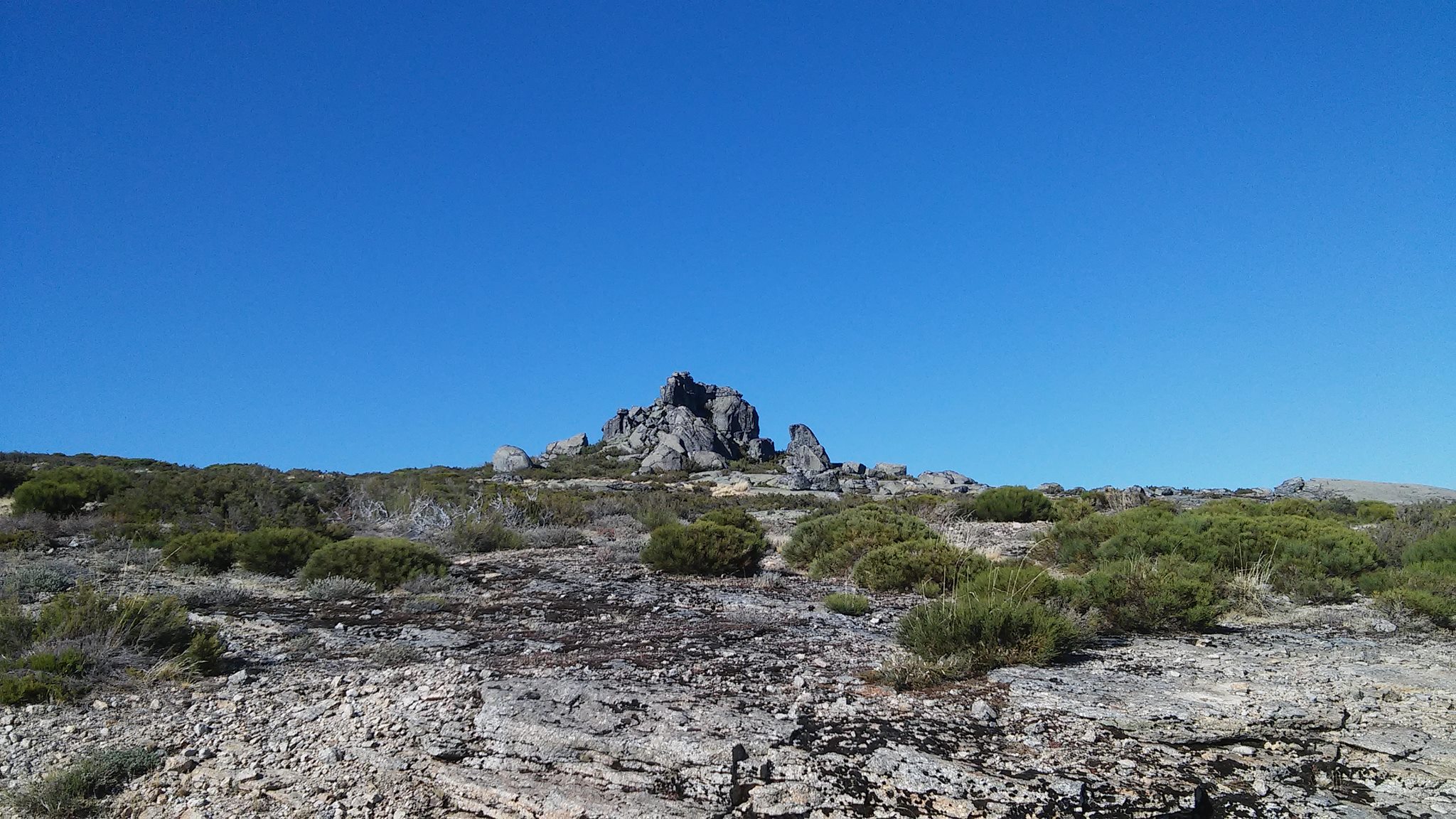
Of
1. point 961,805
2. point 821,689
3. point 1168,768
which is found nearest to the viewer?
point 961,805

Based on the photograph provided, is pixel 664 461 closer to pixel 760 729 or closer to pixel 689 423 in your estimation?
pixel 689 423

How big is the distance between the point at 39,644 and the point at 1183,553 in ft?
43.9

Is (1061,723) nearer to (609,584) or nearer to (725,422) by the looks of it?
(609,584)

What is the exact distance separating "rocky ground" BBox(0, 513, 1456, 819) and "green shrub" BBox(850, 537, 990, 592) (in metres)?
3.35

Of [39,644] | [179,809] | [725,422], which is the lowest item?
[179,809]

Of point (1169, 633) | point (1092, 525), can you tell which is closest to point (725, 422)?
point (1092, 525)

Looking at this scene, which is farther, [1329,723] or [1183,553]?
[1183,553]

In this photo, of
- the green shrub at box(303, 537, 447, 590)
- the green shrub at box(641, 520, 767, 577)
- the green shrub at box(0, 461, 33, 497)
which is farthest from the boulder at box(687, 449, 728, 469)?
the green shrub at box(303, 537, 447, 590)

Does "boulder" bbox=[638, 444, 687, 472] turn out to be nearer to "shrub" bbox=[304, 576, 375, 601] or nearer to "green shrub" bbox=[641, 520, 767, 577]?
"green shrub" bbox=[641, 520, 767, 577]

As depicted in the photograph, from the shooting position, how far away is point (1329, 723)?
5.28 meters

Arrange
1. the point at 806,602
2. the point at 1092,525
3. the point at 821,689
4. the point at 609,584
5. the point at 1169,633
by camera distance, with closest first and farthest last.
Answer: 1. the point at 821,689
2. the point at 1169,633
3. the point at 806,602
4. the point at 609,584
5. the point at 1092,525

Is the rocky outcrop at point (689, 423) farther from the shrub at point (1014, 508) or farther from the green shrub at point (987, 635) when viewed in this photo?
the green shrub at point (987, 635)

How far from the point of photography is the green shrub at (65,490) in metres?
17.6

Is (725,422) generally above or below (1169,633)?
above
